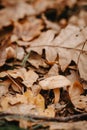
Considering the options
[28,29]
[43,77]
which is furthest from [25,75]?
[28,29]

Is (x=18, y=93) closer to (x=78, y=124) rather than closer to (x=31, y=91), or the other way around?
(x=31, y=91)

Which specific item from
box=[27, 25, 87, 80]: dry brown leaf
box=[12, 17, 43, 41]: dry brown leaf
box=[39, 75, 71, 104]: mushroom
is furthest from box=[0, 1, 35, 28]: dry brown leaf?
box=[39, 75, 71, 104]: mushroom

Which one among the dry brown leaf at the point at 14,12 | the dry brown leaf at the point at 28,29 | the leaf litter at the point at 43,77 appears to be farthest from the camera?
the dry brown leaf at the point at 14,12

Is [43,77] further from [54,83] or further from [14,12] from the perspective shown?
[14,12]

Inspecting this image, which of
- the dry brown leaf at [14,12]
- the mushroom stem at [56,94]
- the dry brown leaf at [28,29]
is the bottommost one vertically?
the mushroom stem at [56,94]

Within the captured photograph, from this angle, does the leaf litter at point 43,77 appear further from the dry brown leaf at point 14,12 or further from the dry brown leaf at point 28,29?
the dry brown leaf at point 14,12

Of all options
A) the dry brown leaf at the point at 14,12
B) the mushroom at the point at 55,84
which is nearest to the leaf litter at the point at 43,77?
the mushroom at the point at 55,84

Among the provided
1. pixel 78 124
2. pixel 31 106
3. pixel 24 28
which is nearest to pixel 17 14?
pixel 24 28

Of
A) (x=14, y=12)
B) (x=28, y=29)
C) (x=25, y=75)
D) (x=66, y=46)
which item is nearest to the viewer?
(x=25, y=75)
